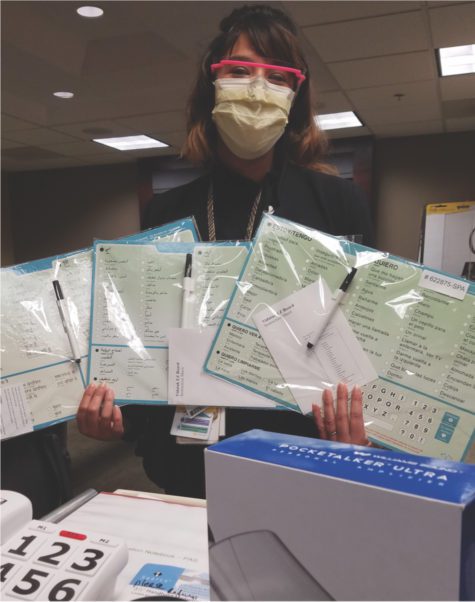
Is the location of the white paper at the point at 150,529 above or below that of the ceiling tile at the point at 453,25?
below

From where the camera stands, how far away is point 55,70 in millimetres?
3395

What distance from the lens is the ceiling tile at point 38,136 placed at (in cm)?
500

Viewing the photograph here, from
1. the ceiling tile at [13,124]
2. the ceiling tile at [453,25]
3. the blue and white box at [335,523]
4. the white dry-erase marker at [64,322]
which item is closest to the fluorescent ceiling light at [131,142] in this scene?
the ceiling tile at [13,124]

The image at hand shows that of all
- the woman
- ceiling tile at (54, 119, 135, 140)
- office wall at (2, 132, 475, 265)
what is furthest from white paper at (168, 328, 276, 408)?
office wall at (2, 132, 475, 265)

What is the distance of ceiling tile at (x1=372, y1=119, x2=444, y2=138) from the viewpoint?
16.5ft

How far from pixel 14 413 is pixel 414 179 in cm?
563

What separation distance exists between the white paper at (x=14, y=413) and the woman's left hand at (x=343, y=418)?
1.42 ft

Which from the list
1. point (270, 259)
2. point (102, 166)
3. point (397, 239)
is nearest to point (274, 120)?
point (270, 259)

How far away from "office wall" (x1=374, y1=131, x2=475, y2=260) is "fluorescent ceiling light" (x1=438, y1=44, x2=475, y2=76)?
204 cm

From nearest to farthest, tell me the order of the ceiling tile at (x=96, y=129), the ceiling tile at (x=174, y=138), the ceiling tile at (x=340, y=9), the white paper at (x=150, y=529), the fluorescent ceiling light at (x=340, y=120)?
the white paper at (x=150, y=529) → the ceiling tile at (x=340, y=9) → the fluorescent ceiling light at (x=340, y=120) → the ceiling tile at (x=96, y=129) → the ceiling tile at (x=174, y=138)

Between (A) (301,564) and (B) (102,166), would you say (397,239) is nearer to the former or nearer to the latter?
(B) (102,166)

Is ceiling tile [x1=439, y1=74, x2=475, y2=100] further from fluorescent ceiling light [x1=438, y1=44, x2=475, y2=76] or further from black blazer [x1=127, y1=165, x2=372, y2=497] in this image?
black blazer [x1=127, y1=165, x2=372, y2=497]

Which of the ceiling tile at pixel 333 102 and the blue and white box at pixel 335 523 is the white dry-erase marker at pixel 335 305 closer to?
the blue and white box at pixel 335 523

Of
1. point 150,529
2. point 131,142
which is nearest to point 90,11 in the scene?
point 150,529
